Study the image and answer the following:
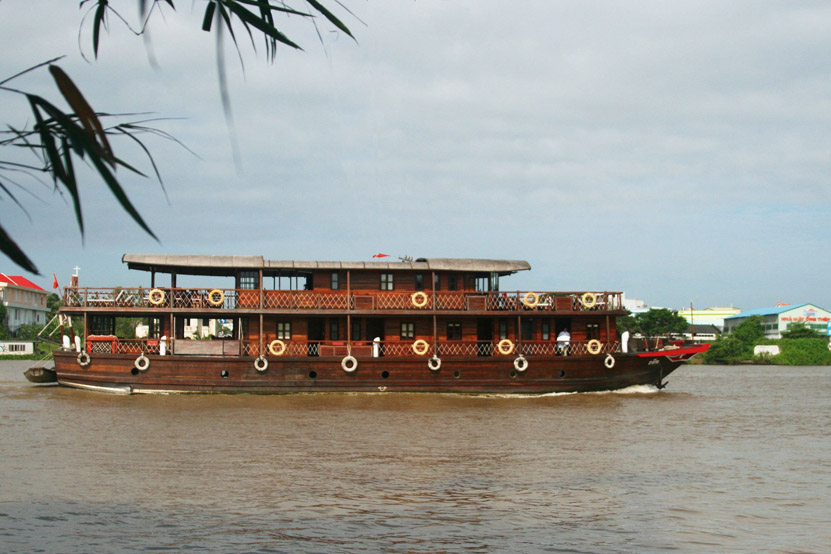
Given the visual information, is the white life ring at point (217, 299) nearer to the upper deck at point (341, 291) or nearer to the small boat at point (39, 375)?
the upper deck at point (341, 291)

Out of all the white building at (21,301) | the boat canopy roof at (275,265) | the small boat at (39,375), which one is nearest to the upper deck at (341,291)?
the boat canopy roof at (275,265)

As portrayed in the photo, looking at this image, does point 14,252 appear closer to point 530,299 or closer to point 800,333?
point 530,299

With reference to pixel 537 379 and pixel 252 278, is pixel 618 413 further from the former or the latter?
pixel 252 278

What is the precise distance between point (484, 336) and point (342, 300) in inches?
185

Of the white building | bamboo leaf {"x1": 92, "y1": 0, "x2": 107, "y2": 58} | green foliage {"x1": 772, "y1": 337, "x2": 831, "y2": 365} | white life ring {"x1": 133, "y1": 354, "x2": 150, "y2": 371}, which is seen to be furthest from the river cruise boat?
the white building

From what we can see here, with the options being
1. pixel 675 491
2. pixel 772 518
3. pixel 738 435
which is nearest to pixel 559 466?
pixel 675 491

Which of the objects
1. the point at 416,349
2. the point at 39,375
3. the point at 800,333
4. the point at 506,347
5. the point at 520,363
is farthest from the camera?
the point at 800,333

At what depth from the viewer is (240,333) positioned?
76.9 feet

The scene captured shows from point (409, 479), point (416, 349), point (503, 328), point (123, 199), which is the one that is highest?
point (123, 199)

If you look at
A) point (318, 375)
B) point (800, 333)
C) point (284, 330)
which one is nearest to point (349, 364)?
point (318, 375)

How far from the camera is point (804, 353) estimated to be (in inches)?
2283

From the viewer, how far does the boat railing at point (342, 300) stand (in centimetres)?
2283

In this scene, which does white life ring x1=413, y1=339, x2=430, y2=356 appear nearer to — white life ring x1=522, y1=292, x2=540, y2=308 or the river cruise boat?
the river cruise boat

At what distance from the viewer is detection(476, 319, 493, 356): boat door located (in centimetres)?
2417
